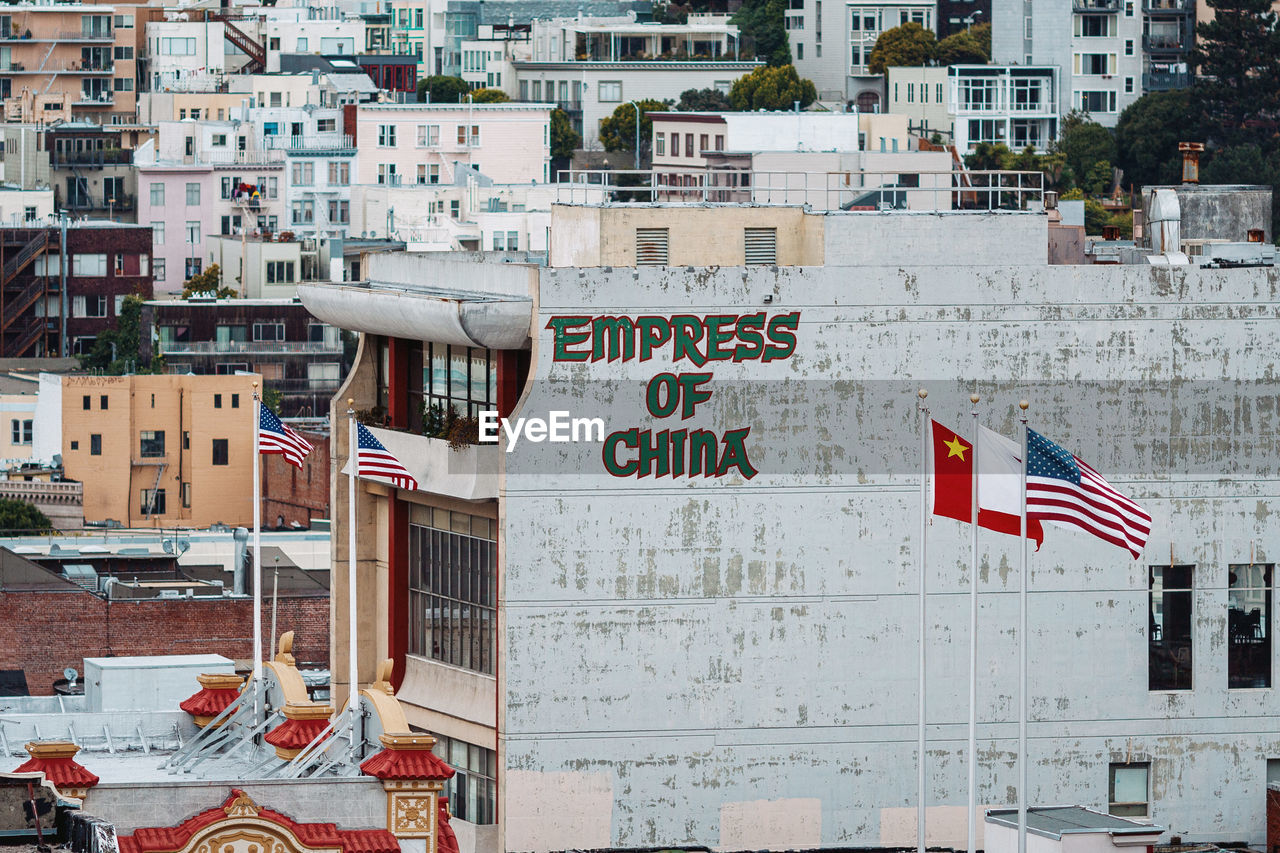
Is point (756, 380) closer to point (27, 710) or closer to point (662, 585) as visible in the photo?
point (662, 585)

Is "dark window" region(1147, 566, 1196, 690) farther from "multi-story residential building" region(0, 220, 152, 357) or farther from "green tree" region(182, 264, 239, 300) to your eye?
"multi-story residential building" region(0, 220, 152, 357)

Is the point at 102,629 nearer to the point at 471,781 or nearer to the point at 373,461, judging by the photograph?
the point at 471,781

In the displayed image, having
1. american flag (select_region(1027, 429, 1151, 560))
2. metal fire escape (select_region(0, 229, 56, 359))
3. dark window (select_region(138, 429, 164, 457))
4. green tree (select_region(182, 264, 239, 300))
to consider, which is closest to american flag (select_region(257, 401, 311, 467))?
american flag (select_region(1027, 429, 1151, 560))

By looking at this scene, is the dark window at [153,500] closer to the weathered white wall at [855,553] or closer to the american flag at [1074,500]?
the weathered white wall at [855,553]

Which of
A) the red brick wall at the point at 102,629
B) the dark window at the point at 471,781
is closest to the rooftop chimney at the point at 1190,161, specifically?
the dark window at the point at 471,781

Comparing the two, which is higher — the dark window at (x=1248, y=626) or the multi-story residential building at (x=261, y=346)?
the multi-story residential building at (x=261, y=346)
